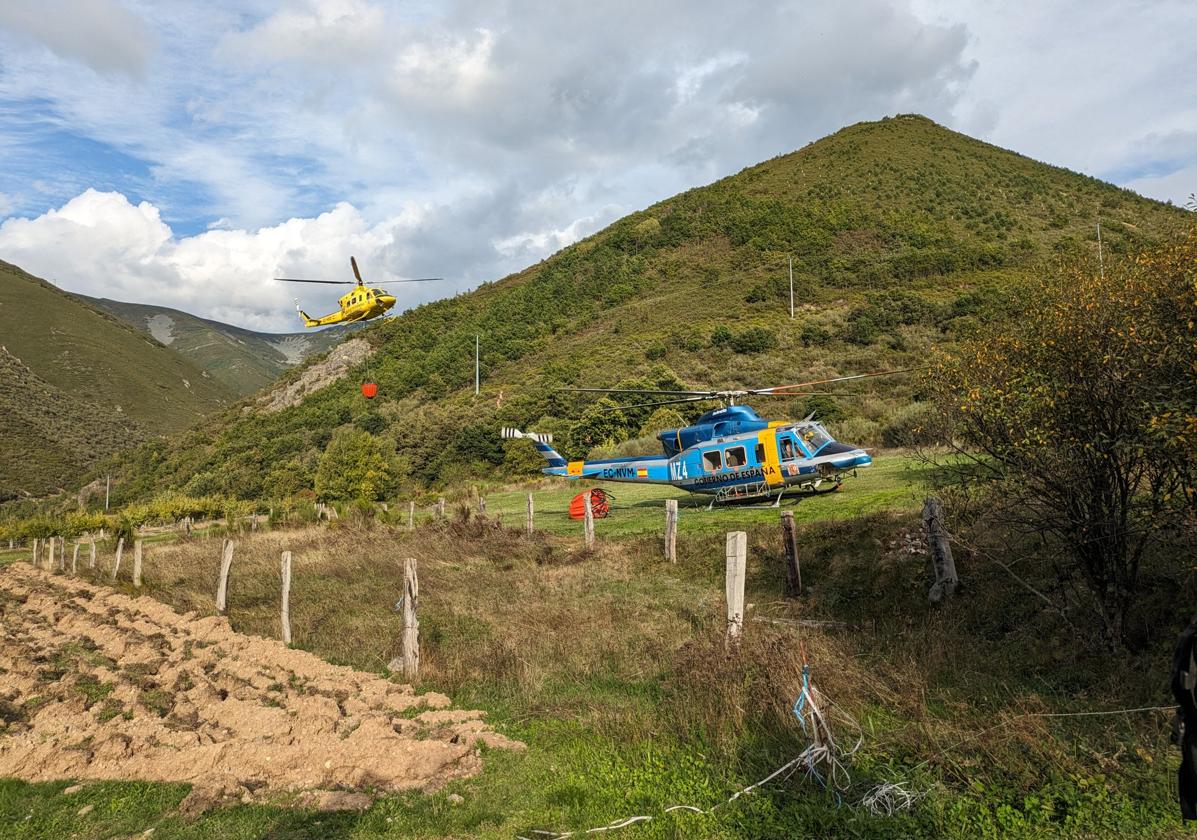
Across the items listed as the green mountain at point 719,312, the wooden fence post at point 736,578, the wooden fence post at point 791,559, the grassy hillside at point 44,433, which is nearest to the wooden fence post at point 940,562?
the wooden fence post at point 791,559

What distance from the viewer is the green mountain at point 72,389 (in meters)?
84.2

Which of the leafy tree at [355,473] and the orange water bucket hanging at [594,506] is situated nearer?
the orange water bucket hanging at [594,506]

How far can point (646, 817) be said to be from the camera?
5.35m

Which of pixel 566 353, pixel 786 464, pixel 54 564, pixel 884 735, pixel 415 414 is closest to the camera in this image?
pixel 884 735

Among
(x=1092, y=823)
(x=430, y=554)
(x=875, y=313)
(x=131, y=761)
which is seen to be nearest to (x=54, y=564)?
(x=430, y=554)

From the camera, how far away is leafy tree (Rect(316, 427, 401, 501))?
131ft

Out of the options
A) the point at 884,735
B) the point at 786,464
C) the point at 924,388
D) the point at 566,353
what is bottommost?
the point at 884,735

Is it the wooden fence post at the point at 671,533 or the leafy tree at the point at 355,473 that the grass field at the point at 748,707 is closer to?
the wooden fence post at the point at 671,533

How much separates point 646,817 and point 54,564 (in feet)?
99.3

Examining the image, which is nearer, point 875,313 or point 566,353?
point 875,313

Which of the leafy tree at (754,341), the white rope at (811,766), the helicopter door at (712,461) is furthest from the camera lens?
the leafy tree at (754,341)

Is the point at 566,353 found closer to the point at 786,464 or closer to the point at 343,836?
the point at 786,464

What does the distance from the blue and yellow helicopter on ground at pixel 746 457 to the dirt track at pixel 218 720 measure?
928cm

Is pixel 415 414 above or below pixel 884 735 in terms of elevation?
above
